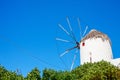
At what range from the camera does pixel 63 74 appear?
105 ft

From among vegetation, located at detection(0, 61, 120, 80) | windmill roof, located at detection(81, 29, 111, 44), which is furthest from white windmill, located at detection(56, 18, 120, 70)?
vegetation, located at detection(0, 61, 120, 80)

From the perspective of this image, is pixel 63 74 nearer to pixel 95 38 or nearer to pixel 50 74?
pixel 50 74

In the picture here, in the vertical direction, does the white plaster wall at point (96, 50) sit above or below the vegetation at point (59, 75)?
above

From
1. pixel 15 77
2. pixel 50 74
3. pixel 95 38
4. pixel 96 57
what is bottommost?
pixel 15 77

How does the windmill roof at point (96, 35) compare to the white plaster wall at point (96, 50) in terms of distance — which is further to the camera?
the windmill roof at point (96, 35)

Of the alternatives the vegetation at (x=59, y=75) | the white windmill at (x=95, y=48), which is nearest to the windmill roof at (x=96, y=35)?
the white windmill at (x=95, y=48)

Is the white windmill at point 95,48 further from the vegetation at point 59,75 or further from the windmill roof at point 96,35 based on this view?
the vegetation at point 59,75

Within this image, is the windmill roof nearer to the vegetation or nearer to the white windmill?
the white windmill

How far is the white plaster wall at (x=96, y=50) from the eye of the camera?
49.8 m

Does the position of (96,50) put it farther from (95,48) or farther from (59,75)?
(59,75)

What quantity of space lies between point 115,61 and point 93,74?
1719cm

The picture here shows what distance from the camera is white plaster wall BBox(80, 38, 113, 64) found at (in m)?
49.8

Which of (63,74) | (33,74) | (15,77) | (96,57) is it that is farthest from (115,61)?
(15,77)

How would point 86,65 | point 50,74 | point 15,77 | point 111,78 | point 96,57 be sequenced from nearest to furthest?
1. point 15,77
2. point 111,78
3. point 50,74
4. point 86,65
5. point 96,57
